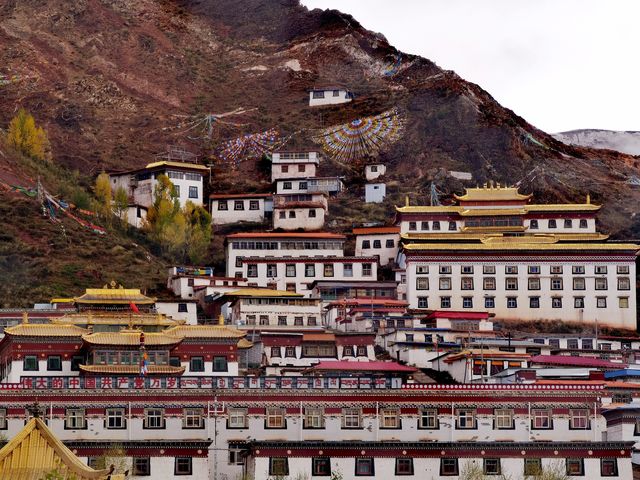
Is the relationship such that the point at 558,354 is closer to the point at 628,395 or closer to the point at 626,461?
the point at 628,395

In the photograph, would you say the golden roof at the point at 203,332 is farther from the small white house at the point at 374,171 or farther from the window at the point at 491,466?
the small white house at the point at 374,171

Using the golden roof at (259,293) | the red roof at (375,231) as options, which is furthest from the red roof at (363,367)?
the red roof at (375,231)

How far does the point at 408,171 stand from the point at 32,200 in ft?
143

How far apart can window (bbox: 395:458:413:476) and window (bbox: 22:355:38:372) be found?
2755 cm

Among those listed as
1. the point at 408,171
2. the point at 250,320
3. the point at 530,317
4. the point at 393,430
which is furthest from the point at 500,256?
the point at 393,430

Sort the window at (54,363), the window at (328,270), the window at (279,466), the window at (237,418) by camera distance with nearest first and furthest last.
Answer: the window at (279,466) → the window at (237,418) → the window at (54,363) → the window at (328,270)

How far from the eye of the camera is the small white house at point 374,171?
184 meters

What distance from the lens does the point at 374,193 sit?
177125 mm

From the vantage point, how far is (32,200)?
542ft

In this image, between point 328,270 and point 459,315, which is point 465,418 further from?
point 328,270

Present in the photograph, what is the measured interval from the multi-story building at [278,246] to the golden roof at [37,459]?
3352 inches

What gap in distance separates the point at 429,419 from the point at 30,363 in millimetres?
27184

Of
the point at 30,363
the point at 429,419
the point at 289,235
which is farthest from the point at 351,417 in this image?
the point at 289,235

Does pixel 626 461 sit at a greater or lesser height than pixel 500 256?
lesser
